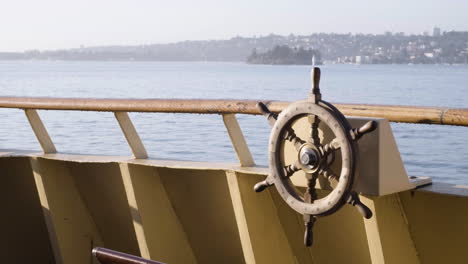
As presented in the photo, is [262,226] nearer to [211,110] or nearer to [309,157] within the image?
[211,110]

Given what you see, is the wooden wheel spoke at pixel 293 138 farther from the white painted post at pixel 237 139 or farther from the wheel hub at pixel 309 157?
the white painted post at pixel 237 139

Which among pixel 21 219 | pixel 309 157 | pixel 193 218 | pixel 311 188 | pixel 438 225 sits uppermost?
pixel 309 157

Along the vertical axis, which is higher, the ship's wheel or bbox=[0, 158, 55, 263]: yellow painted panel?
the ship's wheel

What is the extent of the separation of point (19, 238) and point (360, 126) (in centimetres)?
244

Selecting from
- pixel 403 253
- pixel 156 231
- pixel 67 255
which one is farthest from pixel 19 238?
pixel 403 253

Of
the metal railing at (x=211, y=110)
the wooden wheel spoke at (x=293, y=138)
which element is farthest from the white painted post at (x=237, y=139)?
the wooden wheel spoke at (x=293, y=138)

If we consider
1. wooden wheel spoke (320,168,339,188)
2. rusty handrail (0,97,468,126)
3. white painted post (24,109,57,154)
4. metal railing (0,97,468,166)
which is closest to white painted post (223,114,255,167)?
metal railing (0,97,468,166)

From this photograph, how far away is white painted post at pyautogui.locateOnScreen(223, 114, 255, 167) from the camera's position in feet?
11.1

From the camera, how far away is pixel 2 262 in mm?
4605

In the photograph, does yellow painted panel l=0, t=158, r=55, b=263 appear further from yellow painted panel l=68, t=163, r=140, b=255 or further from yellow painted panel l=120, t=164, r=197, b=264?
yellow painted panel l=120, t=164, r=197, b=264

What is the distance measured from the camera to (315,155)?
9.14ft

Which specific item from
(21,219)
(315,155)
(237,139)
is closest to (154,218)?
(237,139)

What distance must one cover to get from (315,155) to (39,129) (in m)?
1.81

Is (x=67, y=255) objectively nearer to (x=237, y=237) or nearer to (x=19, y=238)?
(x=19, y=238)
